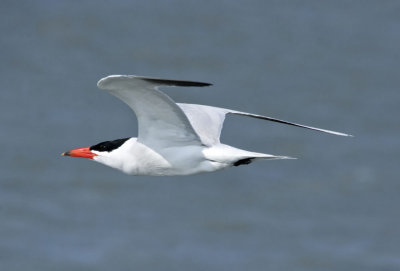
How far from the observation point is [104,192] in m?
18.2

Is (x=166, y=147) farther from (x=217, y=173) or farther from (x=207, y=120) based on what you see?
(x=217, y=173)

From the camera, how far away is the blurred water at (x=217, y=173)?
57.0 ft

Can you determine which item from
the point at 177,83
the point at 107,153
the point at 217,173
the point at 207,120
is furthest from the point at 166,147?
the point at 217,173

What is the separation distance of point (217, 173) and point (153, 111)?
9995mm

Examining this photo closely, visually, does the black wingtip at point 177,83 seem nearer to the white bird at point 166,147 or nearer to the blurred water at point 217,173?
the white bird at point 166,147

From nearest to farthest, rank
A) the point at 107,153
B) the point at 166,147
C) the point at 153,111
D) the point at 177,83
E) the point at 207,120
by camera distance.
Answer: the point at 177,83
the point at 153,111
the point at 166,147
the point at 107,153
the point at 207,120

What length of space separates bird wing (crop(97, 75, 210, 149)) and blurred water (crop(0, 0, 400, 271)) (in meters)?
8.72

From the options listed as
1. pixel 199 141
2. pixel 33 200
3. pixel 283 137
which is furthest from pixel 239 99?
pixel 199 141

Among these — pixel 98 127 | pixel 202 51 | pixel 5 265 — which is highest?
pixel 202 51

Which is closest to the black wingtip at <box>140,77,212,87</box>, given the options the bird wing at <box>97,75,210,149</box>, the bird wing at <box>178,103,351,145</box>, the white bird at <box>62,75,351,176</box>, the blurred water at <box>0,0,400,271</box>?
the bird wing at <box>97,75,210,149</box>

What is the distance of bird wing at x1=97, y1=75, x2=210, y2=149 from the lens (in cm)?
743

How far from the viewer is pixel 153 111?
314 inches

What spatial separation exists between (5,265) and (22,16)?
27.1 ft

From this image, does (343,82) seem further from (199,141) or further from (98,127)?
(199,141)
